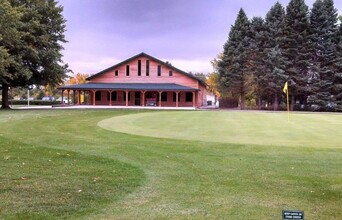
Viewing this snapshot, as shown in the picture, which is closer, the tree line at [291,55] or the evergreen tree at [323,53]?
the evergreen tree at [323,53]

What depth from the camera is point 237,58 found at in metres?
56.8

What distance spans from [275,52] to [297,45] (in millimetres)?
4380

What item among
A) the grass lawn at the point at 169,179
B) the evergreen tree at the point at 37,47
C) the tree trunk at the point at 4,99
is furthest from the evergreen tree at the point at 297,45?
the grass lawn at the point at 169,179

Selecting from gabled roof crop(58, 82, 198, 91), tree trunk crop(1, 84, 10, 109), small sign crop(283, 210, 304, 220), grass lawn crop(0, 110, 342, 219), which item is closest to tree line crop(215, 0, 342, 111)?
gabled roof crop(58, 82, 198, 91)

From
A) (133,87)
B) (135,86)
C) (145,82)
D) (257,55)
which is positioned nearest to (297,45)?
(257,55)

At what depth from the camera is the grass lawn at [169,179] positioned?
17.4ft

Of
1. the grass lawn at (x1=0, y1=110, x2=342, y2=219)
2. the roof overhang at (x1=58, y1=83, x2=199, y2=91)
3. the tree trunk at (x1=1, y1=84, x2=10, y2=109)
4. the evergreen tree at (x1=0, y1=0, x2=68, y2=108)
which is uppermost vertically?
the evergreen tree at (x1=0, y1=0, x2=68, y2=108)

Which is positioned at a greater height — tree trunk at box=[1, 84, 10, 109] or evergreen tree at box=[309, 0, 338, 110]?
evergreen tree at box=[309, 0, 338, 110]

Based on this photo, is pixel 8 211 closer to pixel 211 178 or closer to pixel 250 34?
pixel 211 178

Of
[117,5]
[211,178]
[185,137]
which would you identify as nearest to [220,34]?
[117,5]

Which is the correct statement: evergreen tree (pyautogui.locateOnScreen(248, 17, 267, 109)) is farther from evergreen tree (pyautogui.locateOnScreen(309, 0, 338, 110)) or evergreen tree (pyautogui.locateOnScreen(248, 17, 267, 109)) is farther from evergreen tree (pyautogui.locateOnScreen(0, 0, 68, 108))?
evergreen tree (pyautogui.locateOnScreen(0, 0, 68, 108))

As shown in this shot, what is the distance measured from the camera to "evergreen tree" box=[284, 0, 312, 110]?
177ft

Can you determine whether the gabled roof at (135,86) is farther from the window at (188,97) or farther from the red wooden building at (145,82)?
the window at (188,97)

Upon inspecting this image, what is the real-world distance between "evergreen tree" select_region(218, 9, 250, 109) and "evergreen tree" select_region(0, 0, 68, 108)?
25.3 metres
